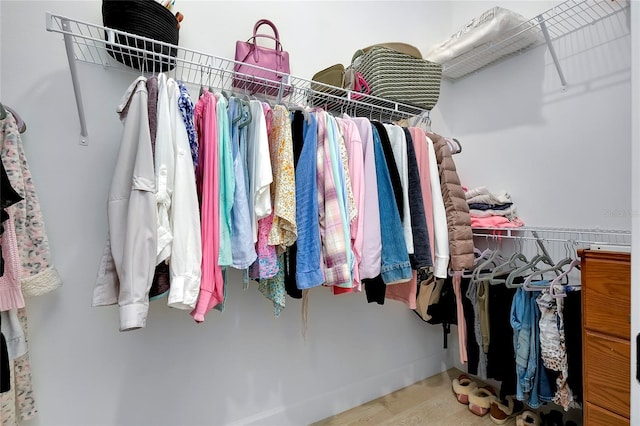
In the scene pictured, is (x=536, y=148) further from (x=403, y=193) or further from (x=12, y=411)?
(x=12, y=411)

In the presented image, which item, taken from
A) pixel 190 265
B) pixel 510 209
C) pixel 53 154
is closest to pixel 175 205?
pixel 190 265

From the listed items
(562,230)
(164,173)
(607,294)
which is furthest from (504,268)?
(164,173)

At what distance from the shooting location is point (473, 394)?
1.76 meters

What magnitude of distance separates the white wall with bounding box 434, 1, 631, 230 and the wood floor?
1154 mm

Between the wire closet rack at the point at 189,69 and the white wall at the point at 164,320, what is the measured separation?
0.21 feet

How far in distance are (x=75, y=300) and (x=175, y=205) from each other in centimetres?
69

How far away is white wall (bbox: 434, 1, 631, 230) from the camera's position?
1466mm

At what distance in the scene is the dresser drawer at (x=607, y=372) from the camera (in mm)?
910

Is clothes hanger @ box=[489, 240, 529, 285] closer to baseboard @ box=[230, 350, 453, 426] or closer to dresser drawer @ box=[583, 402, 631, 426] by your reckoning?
dresser drawer @ box=[583, 402, 631, 426]

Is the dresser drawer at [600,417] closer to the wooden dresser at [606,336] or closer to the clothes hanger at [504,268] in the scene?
the wooden dresser at [606,336]

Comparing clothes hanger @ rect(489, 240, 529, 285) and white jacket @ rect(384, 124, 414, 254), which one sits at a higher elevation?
white jacket @ rect(384, 124, 414, 254)

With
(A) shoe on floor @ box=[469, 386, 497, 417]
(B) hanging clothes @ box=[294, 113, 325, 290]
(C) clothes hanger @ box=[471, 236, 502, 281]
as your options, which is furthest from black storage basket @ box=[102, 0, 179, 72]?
(A) shoe on floor @ box=[469, 386, 497, 417]

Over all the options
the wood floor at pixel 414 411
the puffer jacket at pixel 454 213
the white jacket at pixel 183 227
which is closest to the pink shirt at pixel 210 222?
the white jacket at pixel 183 227
